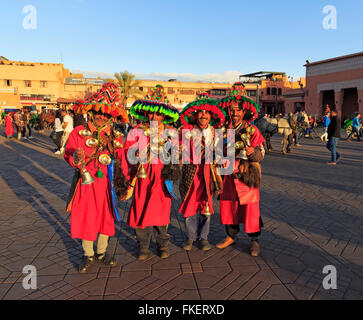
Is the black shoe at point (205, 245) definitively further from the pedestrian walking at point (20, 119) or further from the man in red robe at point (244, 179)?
the pedestrian walking at point (20, 119)

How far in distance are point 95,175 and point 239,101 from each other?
A: 6.50 ft

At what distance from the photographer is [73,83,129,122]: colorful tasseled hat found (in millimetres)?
3203

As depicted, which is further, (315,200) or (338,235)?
(315,200)

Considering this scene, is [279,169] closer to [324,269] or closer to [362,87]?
[324,269]

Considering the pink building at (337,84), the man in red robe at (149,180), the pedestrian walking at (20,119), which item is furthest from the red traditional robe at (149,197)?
the pink building at (337,84)

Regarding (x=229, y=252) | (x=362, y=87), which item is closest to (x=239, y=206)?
(x=229, y=252)

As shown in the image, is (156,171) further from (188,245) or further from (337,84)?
(337,84)

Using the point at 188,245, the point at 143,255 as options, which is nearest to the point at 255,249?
the point at 188,245

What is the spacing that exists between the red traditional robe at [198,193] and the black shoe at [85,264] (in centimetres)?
124

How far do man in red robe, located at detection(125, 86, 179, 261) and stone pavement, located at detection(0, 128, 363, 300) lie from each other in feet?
1.44

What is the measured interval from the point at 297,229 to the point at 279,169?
210 inches

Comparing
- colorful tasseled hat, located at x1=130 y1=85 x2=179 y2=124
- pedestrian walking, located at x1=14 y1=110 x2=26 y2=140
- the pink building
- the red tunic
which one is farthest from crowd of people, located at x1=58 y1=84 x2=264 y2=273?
the pink building
